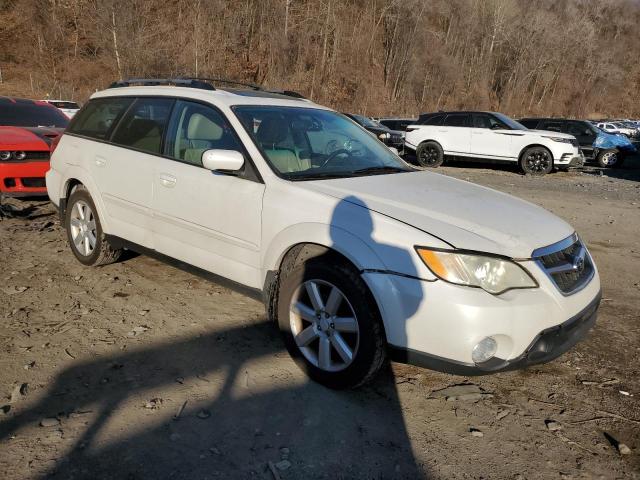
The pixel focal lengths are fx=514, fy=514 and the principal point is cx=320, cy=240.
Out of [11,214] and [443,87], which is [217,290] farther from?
[443,87]

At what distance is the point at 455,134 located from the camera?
15.0 metres

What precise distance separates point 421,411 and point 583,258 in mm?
1391

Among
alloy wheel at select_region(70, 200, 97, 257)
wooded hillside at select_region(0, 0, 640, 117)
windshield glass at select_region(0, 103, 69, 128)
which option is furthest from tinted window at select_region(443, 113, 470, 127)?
wooded hillside at select_region(0, 0, 640, 117)

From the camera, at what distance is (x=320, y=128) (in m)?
4.05

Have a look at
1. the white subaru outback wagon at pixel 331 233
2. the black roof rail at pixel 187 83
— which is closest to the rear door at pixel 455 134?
the black roof rail at pixel 187 83

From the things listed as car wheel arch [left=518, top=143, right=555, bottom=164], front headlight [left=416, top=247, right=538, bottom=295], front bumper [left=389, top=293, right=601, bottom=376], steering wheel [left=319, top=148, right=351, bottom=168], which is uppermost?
steering wheel [left=319, top=148, right=351, bottom=168]

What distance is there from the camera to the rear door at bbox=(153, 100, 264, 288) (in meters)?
3.34

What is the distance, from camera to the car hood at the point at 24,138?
6.64 metres

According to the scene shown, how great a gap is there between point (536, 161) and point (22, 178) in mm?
12594

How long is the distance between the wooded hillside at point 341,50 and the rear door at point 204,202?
30.2 m

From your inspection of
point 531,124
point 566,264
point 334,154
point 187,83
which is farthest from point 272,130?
point 531,124

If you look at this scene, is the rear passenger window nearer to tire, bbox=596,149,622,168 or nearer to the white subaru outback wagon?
tire, bbox=596,149,622,168

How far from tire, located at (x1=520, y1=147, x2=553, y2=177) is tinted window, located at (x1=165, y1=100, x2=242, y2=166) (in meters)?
12.6

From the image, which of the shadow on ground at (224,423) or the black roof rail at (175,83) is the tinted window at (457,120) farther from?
the shadow on ground at (224,423)
